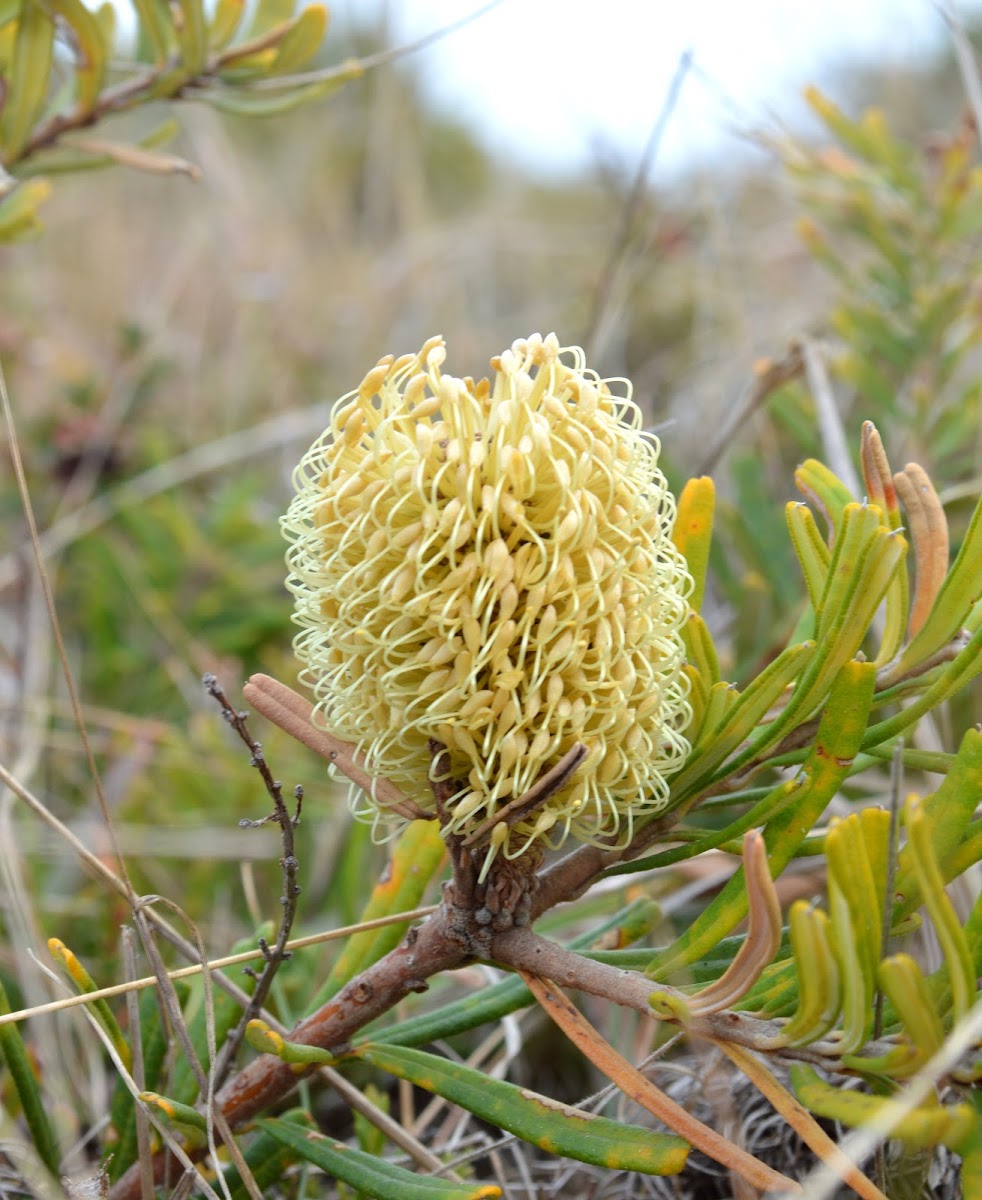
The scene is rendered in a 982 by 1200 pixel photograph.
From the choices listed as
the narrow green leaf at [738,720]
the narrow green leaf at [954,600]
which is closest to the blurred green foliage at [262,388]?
the narrow green leaf at [738,720]

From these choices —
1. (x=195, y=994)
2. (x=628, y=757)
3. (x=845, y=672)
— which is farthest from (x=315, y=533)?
(x=195, y=994)

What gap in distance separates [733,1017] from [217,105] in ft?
3.98

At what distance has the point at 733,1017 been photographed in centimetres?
73

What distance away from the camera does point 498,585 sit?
2.23ft

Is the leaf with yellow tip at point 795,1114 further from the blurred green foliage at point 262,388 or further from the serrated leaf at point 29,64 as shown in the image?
the serrated leaf at point 29,64

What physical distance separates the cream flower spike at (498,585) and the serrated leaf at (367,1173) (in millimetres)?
217

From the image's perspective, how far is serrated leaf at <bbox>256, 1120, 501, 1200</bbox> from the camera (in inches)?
28.1

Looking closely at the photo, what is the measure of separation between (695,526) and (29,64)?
0.97 m

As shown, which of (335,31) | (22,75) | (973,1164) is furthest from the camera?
(335,31)

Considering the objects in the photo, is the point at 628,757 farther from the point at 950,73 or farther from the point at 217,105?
the point at 950,73

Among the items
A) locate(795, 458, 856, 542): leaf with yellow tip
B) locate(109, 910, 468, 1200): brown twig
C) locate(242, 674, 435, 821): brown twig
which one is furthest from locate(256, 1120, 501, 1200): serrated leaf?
locate(795, 458, 856, 542): leaf with yellow tip

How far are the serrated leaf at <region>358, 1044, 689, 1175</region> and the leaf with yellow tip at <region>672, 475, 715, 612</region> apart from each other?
39 centimetres

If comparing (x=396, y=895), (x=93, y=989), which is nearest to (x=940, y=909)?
(x=396, y=895)

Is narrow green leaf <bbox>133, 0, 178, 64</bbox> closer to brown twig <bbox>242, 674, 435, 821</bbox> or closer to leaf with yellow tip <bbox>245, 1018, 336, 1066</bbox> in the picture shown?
brown twig <bbox>242, 674, 435, 821</bbox>
